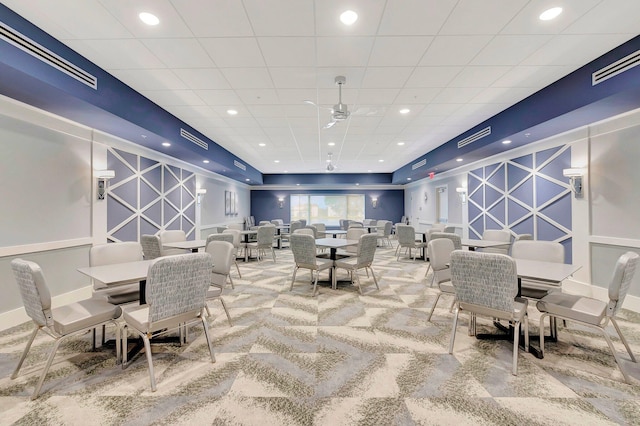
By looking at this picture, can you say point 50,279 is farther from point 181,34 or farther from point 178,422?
point 181,34

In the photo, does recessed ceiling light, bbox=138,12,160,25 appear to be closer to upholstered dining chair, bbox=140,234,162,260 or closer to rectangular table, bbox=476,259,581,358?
upholstered dining chair, bbox=140,234,162,260

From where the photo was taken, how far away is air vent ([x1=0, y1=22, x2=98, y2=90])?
2.24m

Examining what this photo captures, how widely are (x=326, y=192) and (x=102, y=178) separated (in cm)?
976

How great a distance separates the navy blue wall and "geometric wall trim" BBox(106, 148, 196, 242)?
5647 millimetres

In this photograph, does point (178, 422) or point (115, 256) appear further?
point (115, 256)

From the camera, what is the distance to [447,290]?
3166mm

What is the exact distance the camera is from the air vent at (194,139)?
521cm

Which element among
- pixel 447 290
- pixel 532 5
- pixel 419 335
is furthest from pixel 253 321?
pixel 532 5

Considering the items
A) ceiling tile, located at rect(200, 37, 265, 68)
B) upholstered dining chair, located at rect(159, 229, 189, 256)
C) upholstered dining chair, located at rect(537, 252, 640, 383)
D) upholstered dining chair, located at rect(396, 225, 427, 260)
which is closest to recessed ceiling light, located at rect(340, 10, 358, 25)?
ceiling tile, located at rect(200, 37, 265, 68)

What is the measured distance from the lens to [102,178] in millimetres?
4535

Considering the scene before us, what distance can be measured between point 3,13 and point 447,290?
4.80m

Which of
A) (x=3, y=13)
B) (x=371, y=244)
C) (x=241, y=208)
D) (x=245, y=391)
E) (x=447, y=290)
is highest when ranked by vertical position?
(x=3, y=13)

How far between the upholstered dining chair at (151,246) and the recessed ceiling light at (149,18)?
3101mm

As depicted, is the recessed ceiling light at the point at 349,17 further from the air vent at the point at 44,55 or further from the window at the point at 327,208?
the window at the point at 327,208
